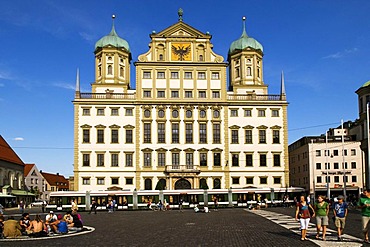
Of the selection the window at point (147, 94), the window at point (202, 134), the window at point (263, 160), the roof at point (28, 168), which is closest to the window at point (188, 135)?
the window at point (202, 134)

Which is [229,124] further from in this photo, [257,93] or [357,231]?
[357,231]

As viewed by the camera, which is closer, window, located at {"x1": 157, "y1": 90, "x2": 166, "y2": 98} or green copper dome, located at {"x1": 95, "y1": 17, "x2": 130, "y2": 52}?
window, located at {"x1": 157, "y1": 90, "x2": 166, "y2": 98}

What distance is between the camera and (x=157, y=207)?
62500 mm

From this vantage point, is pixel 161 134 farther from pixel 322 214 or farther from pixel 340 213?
pixel 340 213

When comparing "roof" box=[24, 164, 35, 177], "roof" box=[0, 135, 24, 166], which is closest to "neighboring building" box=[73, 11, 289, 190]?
"roof" box=[0, 135, 24, 166]

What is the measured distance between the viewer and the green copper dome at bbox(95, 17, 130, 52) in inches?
3140

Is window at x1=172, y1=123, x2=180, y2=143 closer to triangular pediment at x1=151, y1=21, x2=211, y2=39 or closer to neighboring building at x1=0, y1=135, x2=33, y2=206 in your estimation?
triangular pediment at x1=151, y1=21, x2=211, y2=39

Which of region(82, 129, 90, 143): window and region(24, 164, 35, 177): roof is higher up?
region(82, 129, 90, 143): window

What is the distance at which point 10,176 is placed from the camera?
293 ft

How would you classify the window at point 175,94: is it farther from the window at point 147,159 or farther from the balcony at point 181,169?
the balcony at point 181,169

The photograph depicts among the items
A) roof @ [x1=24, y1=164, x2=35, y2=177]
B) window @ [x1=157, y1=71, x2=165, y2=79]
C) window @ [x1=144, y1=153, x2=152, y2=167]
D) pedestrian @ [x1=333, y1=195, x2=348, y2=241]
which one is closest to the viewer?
pedestrian @ [x1=333, y1=195, x2=348, y2=241]

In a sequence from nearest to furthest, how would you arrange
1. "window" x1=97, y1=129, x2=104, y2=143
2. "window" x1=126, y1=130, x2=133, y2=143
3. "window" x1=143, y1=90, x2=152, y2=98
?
"window" x1=97, y1=129, x2=104, y2=143 < "window" x1=126, y1=130, x2=133, y2=143 < "window" x1=143, y1=90, x2=152, y2=98

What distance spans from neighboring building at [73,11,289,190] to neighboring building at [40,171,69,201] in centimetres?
7061

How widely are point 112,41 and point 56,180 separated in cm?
8380
